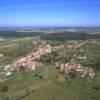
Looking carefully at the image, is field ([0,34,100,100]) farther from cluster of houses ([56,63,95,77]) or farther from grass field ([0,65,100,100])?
cluster of houses ([56,63,95,77])

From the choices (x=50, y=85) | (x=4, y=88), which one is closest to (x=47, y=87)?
(x=50, y=85)

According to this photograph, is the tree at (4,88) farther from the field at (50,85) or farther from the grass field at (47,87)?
the grass field at (47,87)

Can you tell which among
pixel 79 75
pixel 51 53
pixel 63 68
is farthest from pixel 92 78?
pixel 51 53

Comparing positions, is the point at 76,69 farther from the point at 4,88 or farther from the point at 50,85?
the point at 4,88

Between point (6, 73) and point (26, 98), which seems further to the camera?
point (6, 73)

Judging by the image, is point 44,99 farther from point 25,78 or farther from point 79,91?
point 25,78

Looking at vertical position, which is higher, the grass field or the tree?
the grass field

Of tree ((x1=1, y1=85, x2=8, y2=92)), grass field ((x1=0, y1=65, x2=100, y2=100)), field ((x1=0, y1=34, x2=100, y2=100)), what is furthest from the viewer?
tree ((x1=1, y1=85, x2=8, y2=92))

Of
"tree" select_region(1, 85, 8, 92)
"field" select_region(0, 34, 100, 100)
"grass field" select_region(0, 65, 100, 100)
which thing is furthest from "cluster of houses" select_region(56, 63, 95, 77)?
"tree" select_region(1, 85, 8, 92)
